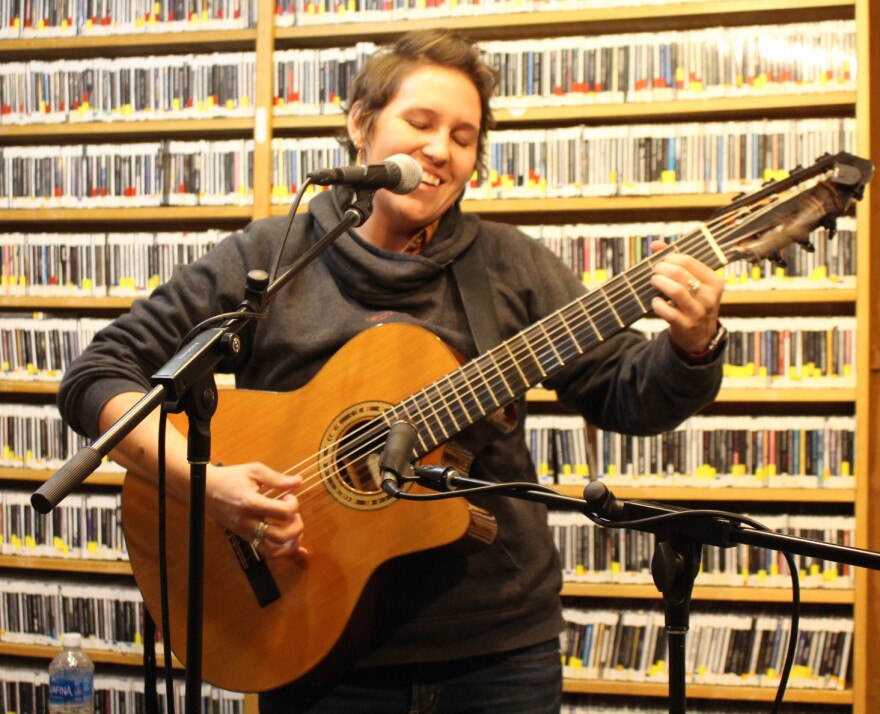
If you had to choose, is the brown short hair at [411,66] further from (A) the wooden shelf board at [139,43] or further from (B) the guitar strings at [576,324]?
(A) the wooden shelf board at [139,43]

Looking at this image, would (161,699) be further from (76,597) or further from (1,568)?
(1,568)

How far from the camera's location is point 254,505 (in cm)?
119

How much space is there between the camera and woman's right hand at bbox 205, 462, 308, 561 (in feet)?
3.91

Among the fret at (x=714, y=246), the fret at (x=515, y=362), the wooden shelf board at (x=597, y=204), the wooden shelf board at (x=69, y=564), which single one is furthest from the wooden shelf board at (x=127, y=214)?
the fret at (x=714, y=246)

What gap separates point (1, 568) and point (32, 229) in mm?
1000

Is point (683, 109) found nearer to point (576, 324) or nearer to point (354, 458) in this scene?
point (576, 324)

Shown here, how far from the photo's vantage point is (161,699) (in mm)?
2613

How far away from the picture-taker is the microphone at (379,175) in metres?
1.07

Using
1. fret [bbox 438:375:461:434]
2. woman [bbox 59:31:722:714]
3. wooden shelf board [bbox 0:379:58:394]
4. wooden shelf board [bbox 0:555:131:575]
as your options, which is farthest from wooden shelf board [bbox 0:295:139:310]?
fret [bbox 438:375:461:434]

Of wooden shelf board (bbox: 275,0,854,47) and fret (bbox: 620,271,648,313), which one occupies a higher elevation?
wooden shelf board (bbox: 275,0,854,47)

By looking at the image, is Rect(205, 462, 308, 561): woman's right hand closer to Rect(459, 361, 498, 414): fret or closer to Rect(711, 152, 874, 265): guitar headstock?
Rect(459, 361, 498, 414): fret

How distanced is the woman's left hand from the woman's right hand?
517mm

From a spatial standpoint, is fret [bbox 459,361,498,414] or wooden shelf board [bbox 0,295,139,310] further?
wooden shelf board [bbox 0,295,139,310]

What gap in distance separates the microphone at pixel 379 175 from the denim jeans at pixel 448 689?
62cm
